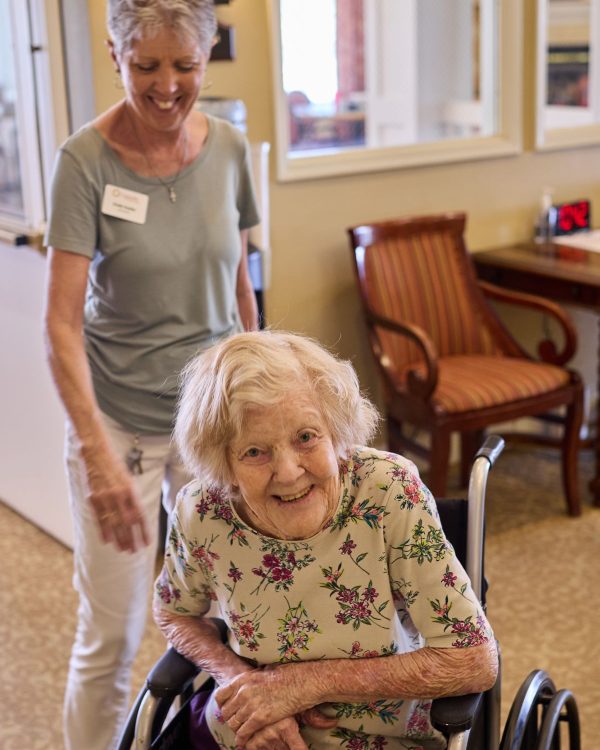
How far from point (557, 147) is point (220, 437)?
10.4 ft

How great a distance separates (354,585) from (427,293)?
2.39m

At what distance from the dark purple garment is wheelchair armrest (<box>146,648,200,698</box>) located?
0.08 meters

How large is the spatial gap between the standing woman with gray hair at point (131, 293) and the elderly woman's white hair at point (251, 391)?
0.89 ft

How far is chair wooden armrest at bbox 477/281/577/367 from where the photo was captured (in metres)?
3.75

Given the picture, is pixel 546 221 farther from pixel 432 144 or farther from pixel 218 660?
pixel 218 660

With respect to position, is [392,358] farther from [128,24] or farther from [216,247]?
[128,24]

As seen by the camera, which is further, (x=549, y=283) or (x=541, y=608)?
(x=549, y=283)

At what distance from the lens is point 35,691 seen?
283cm

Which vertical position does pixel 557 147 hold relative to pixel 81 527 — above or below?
above

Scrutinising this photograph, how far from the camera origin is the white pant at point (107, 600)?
6.63 ft

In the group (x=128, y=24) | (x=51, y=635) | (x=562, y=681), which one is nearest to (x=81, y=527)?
(x=128, y=24)

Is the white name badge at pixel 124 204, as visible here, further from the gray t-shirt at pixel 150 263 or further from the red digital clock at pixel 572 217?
the red digital clock at pixel 572 217

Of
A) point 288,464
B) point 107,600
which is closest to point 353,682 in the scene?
point 288,464

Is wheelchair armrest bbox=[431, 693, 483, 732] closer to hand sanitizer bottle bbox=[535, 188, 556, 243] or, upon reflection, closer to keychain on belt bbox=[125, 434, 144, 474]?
keychain on belt bbox=[125, 434, 144, 474]
